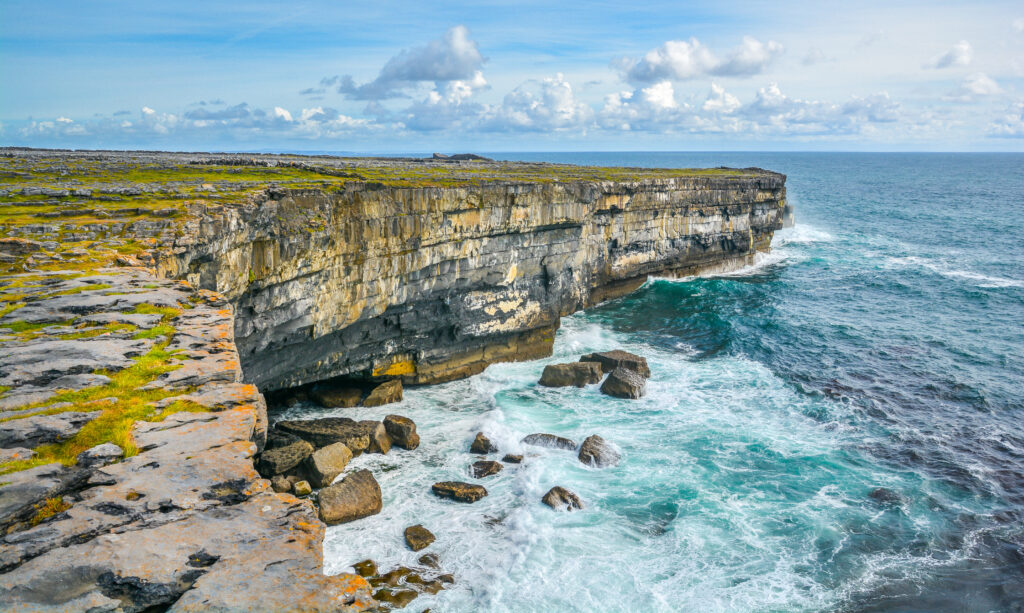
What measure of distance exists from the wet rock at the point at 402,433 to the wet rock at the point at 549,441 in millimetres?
4263

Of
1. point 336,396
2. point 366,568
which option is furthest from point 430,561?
point 336,396

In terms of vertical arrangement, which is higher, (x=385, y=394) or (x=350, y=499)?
(x=385, y=394)

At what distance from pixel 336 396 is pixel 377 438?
5.10 meters

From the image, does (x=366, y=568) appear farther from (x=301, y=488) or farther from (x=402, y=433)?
(x=402, y=433)

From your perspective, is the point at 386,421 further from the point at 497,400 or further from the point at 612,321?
the point at 612,321

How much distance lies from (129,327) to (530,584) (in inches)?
456

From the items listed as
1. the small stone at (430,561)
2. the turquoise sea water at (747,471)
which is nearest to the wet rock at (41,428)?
the turquoise sea water at (747,471)

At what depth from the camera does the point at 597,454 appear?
76.8 ft

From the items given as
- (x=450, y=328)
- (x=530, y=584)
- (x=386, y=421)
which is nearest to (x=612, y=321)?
(x=450, y=328)

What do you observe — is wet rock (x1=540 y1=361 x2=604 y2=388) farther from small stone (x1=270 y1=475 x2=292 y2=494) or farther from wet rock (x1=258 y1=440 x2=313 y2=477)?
small stone (x1=270 y1=475 x2=292 y2=494)

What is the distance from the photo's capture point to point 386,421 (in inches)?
968

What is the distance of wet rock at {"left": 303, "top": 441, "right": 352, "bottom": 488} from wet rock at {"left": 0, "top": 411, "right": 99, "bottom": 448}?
511 inches

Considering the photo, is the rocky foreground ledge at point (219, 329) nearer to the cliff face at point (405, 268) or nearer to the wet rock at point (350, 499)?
the cliff face at point (405, 268)

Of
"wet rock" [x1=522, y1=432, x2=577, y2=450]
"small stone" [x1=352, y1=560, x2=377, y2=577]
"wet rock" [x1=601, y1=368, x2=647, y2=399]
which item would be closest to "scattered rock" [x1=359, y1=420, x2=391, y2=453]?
"wet rock" [x1=522, y1=432, x2=577, y2=450]
